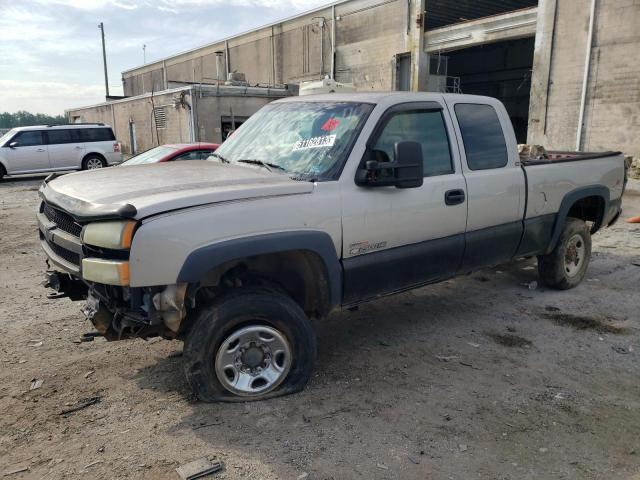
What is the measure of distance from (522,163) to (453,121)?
107cm

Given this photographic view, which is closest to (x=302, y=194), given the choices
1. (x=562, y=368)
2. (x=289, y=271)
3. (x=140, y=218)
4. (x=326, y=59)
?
(x=289, y=271)

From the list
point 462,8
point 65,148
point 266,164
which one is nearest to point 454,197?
point 266,164

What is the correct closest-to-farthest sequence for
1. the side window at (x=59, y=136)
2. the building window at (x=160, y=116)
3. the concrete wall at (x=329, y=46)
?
the side window at (x=59, y=136) → the concrete wall at (x=329, y=46) → the building window at (x=160, y=116)

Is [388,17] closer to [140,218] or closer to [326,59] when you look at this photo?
[326,59]

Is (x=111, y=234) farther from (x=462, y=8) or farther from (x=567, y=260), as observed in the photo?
(x=462, y=8)

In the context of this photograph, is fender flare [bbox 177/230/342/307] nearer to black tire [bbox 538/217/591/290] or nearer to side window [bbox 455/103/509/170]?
side window [bbox 455/103/509/170]

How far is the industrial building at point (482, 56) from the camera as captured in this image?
14492mm

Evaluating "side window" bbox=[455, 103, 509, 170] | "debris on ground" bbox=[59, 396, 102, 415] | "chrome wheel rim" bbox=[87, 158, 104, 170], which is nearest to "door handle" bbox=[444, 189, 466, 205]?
"side window" bbox=[455, 103, 509, 170]

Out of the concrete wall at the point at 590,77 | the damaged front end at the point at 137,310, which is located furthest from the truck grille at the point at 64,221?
the concrete wall at the point at 590,77

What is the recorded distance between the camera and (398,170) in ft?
11.6

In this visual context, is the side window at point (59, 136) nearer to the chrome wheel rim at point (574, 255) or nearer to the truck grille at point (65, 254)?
the truck grille at point (65, 254)

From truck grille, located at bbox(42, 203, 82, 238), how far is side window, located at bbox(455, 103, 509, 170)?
3.07m

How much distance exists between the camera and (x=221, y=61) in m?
36.6

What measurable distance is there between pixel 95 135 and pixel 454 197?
1840 cm
